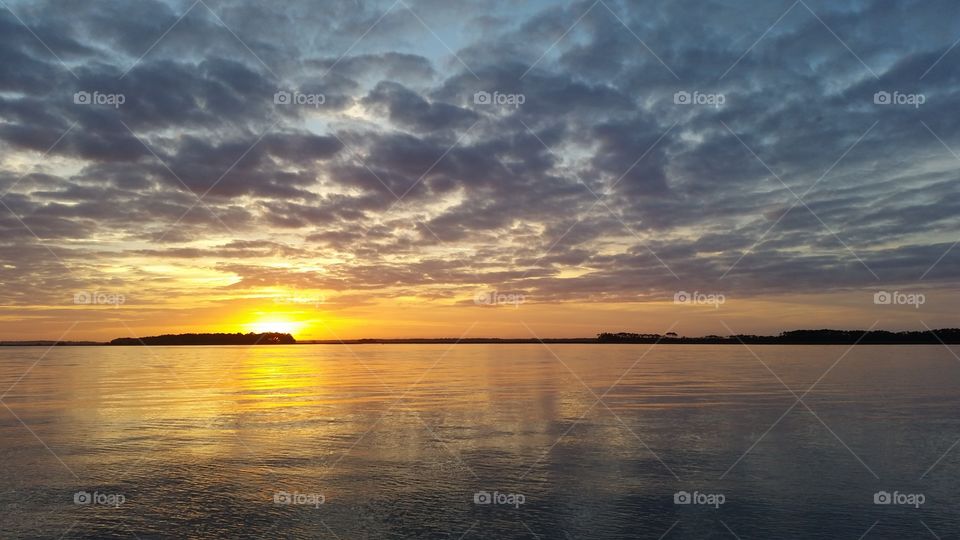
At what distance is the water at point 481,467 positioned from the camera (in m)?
18.0

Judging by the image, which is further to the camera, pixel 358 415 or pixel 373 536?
pixel 358 415

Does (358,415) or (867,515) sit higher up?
(358,415)

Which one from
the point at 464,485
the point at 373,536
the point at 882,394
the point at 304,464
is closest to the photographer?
the point at 373,536

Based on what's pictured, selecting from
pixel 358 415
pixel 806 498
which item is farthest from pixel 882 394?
pixel 358 415

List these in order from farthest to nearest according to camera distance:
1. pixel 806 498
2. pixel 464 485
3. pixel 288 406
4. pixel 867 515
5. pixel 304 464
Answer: pixel 288 406, pixel 304 464, pixel 464 485, pixel 806 498, pixel 867 515

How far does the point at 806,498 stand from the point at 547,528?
27.6 ft

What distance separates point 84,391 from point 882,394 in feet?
202

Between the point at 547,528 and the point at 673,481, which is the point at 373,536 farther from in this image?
the point at 673,481

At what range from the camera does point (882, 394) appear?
48438 millimetres

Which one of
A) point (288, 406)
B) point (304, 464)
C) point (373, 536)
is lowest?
point (373, 536)

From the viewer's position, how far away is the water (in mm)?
17969

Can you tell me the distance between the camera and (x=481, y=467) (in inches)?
945

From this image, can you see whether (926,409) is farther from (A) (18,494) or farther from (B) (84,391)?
(B) (84,391)

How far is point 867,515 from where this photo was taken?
18719 mm
